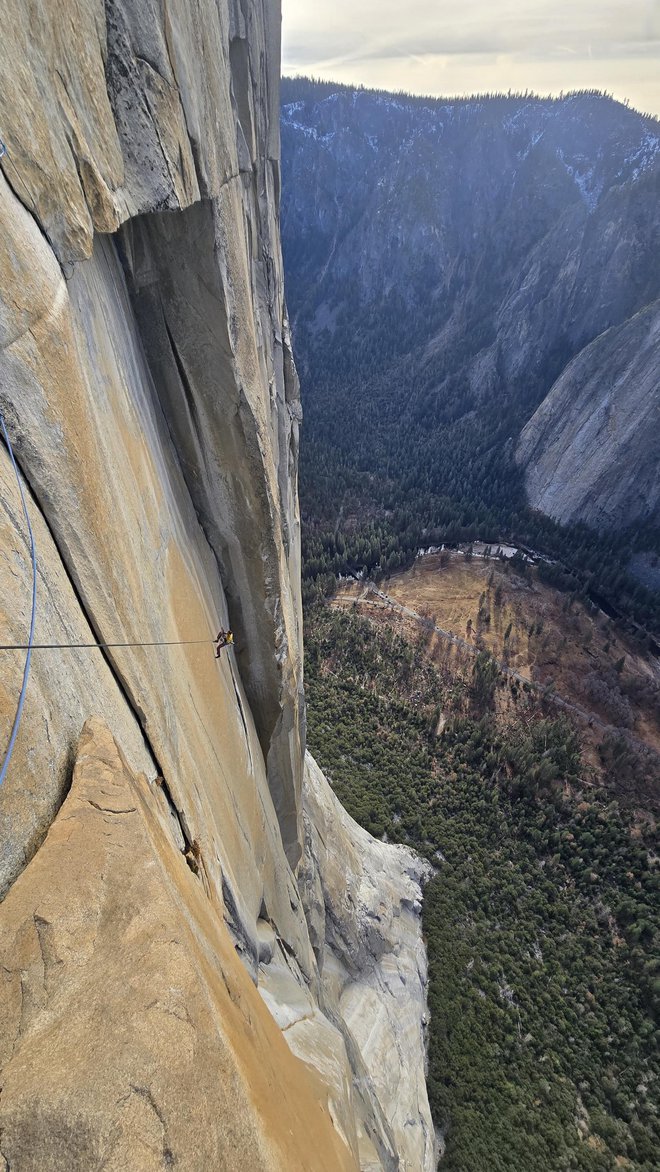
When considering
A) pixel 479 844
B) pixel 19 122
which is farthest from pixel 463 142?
pixel 19 122

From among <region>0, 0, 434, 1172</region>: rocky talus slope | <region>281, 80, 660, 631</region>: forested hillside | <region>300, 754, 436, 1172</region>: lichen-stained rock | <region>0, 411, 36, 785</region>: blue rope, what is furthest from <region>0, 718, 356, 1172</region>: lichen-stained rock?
<region>281, 80, 660, 631</region>: forested hillside

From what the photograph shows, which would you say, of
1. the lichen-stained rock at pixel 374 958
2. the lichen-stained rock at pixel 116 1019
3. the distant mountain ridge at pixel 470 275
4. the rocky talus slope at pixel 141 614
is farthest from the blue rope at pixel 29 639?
the distant mountain ridge at pixel 470 275

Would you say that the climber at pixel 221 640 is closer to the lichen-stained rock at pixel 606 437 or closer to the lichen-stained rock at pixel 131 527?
the lichen-stained rock at pixel 131 527

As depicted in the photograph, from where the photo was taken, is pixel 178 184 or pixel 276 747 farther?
pixel 276 747

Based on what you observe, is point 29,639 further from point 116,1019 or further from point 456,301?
point 456,301

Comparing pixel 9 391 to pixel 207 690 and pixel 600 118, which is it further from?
pixel 600 118

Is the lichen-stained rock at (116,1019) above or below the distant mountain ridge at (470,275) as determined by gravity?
below
